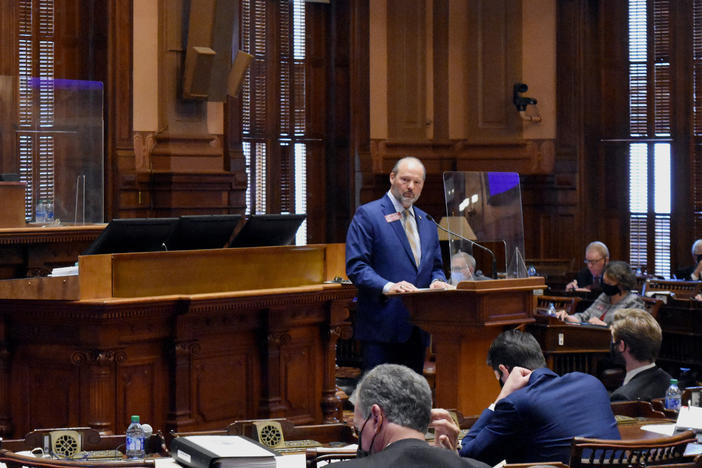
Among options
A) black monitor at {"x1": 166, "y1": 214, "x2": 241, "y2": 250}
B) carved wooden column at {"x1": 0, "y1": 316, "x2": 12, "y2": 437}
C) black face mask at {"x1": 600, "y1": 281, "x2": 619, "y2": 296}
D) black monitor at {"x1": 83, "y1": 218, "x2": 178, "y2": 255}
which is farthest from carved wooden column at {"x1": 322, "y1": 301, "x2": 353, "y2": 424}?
black face mask at {"x1": 600, "y1": 281, "x2": 619, "y2": 296}

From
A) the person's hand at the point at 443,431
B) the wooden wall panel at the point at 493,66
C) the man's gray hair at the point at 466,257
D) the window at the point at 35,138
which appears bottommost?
the person's hand at the point at 443,431

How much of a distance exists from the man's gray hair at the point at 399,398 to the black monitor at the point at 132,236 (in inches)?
Answer: 115

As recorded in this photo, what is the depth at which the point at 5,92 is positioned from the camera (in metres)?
8.21

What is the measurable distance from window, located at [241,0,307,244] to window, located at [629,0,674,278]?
11.4ft

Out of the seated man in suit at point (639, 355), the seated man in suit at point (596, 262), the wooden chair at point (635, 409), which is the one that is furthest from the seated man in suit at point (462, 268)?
the seated man in suit at point (596, 262)

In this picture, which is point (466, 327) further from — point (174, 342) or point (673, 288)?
point (673, 288)

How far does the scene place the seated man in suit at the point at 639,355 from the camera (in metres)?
4.64

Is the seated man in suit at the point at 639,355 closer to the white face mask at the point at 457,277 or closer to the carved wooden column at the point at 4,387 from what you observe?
the white face mask at the point at 457,277

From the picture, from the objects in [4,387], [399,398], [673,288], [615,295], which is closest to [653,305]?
[615,295]

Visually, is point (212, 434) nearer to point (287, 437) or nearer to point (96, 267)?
point (287, 437)

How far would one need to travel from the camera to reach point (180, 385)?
547 centimetres

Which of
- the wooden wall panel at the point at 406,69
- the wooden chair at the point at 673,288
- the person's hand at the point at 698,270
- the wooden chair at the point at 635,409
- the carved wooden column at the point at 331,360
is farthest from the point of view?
the wooden wall panel at the point at 406,69

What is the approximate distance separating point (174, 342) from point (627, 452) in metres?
2.92

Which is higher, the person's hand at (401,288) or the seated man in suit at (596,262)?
the person's hand at (401,288)
